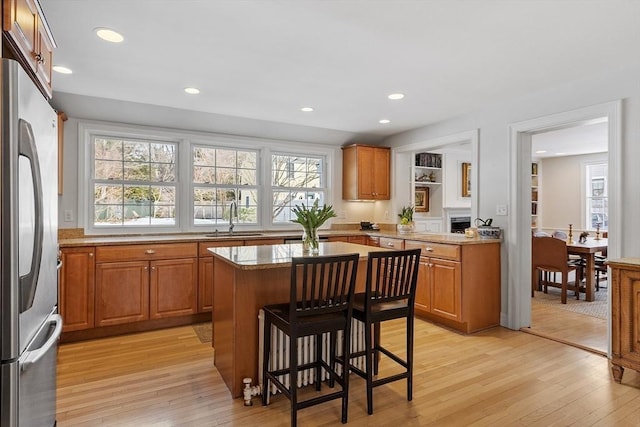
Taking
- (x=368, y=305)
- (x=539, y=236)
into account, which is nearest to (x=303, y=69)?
(x=368, y=305)

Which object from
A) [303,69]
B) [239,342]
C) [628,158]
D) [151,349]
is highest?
[303,69]

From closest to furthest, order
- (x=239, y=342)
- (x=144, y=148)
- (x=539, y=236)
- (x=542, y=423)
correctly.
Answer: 1. (x=542, y=423)
2. (x=239, y=342)
3. (x=144, y=148)
4. (x=539, y=236)

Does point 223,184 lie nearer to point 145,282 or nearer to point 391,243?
point 145,282

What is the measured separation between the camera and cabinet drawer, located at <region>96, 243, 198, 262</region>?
356cm

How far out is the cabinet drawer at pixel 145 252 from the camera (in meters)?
3.56

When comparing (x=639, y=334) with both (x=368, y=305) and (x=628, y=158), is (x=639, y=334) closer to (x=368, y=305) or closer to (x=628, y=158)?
(x=628, y=158)

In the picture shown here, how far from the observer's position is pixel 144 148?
440 centimetres

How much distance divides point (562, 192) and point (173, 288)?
25.9 feet

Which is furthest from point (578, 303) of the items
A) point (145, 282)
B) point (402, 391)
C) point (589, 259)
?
point (145, 282)

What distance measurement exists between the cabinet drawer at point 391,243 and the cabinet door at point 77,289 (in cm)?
321

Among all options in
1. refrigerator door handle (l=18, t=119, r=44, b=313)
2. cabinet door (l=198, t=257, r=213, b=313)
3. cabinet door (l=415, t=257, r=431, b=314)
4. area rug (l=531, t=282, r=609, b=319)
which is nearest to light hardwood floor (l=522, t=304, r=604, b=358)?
area rug (l=531, t=282, r=609, b=319)

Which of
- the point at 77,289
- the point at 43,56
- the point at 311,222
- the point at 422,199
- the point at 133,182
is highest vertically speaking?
the point at 43,56

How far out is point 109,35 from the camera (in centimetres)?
240

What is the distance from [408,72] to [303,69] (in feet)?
2.82
